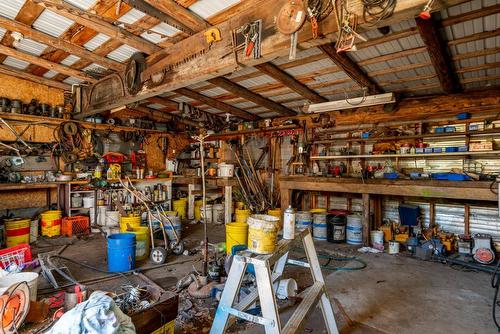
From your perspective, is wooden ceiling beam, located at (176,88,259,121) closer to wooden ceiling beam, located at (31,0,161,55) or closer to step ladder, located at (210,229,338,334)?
wooden ceiling beam, located at (31,0,161,55)

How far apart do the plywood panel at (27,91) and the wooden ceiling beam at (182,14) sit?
448 centimetres

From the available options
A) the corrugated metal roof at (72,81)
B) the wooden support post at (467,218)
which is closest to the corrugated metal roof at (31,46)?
the corrugated metal roof at (72,81)

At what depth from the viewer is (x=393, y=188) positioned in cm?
435

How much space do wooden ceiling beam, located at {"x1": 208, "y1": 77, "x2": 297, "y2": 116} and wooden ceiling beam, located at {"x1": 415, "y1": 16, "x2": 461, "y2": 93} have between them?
268cm

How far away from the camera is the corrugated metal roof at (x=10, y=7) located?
111 inches

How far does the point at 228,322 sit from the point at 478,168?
496cm

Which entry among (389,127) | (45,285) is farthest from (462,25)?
(45,285)

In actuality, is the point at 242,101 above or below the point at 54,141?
above

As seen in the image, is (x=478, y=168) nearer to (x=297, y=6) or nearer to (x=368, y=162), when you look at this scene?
(x=368, y=162)

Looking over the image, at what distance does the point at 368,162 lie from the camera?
569cm

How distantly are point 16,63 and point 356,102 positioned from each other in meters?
5.81

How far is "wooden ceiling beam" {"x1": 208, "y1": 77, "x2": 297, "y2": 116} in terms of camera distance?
4379 millimetres

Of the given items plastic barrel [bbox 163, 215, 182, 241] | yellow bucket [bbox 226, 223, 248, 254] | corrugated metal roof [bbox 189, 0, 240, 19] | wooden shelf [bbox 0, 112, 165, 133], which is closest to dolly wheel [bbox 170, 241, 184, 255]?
plastic barrel [bbox 163, 215, 182, 241]

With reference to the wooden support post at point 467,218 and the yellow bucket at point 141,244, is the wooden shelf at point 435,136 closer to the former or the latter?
the wooden support post at point 467,218
